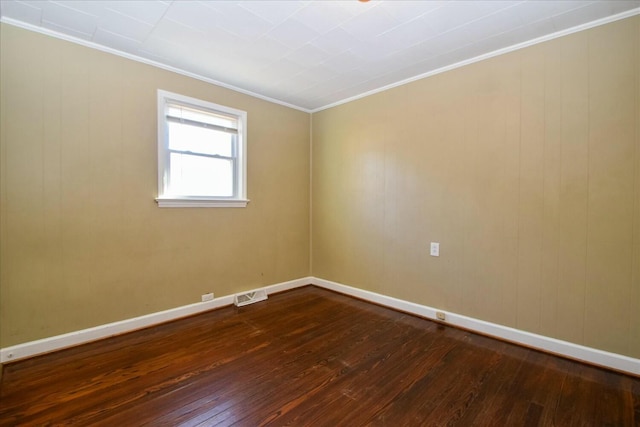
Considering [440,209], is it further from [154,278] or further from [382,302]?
[154,278]

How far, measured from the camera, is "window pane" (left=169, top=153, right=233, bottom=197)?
2953 millimetres

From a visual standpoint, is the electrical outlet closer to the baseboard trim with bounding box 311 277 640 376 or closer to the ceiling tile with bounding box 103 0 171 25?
the baseboard trim with bounding box 311 277 640 376

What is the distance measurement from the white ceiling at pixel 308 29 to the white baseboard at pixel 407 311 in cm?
244

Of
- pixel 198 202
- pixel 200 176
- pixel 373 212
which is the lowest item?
pixel 373 212

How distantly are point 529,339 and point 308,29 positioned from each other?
3.08 metres

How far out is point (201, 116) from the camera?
313 cm

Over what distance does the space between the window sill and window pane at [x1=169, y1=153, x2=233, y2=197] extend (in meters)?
0.10

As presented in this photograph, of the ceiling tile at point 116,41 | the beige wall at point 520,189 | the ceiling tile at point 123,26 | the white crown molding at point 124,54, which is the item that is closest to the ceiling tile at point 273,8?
the ceiling tile at point 123,26

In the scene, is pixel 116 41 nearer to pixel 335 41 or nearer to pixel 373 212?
pixel 335 41

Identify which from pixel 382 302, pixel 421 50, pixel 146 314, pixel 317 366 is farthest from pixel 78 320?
pixel 421 50

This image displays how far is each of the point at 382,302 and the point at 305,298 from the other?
3.16 feet

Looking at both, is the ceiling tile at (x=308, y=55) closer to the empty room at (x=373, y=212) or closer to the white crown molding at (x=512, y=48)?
the empty room at (x=373, y=212)

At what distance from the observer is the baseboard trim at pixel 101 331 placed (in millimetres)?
2154

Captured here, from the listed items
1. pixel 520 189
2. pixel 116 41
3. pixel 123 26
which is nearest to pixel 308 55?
pixel 123 26
